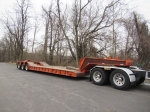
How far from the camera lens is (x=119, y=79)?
5.47 metres

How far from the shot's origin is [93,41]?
16.7 metres

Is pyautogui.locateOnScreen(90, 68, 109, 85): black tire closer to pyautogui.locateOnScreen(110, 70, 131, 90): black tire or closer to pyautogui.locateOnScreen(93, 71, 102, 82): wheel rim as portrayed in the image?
pyautogui.locateOnScreen(93, 71, 102, 82): wheel rim

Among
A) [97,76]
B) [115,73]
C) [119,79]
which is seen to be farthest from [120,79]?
[97,76]

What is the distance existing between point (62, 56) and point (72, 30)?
15.5ft

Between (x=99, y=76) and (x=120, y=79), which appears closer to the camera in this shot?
(x=120, y=79)

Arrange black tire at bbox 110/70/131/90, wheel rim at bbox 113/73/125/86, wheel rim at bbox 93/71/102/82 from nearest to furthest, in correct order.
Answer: black tire at bbox 110/70/131/90, wheel rim at bbox 113/73/125/86, wheel rim at bbox 93/71/102/82

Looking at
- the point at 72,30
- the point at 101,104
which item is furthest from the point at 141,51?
the point at 101,104

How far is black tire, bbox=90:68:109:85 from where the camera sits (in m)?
5.92

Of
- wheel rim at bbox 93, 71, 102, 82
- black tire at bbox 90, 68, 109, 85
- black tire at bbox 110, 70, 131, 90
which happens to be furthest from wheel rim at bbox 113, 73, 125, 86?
wheel rim at bbox 93, 71, 102, 82

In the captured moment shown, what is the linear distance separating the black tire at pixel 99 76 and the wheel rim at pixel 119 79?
19.4 inches

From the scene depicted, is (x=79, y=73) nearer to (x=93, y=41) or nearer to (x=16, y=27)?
(x=93, y=41)

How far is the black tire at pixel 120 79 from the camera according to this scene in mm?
5082

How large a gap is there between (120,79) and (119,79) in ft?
0.17

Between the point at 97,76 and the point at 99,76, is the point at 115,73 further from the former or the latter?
the point at 97,76
